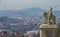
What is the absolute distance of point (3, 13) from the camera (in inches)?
204

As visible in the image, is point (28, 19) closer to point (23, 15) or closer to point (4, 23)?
point (23, 15)

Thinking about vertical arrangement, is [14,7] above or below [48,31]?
above

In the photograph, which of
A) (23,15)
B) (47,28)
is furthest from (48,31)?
(23,15)

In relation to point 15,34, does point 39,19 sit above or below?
above

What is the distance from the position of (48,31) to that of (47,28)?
0.07 metres

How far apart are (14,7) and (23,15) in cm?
34

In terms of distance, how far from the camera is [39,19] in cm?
505

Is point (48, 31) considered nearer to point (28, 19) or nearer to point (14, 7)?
point (28, 19)

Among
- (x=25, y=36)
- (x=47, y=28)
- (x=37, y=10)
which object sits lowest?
(x=25, y=36)

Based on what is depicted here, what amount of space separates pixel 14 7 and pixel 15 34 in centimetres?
76

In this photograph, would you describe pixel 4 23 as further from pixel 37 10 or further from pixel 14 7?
pixel 37 10

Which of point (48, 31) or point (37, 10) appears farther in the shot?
point (37, 10)

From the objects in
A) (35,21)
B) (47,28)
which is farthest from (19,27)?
(47,28)

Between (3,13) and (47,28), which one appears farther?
(3,13)
